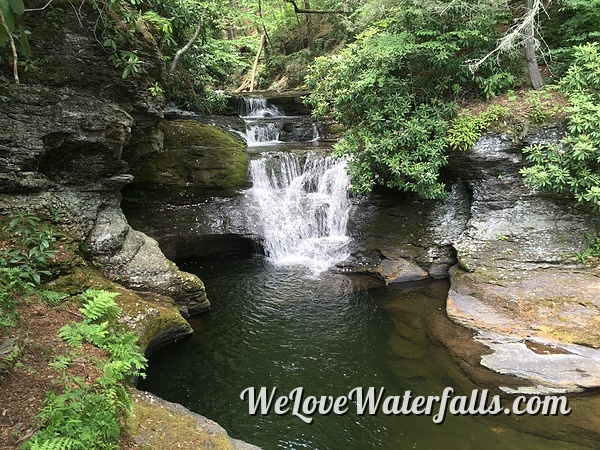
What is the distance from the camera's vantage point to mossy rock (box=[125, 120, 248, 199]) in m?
10.1

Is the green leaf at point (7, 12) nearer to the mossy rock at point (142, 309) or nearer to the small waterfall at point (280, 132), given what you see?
the mossy rock at point (142, 309)

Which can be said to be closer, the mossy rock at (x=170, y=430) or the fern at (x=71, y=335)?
the mossy rock at (x=170, y=430)

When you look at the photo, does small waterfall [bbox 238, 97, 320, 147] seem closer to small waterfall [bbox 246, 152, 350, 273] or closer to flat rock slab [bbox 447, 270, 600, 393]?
small waterfall [bbox 246, 152, 350, 273]

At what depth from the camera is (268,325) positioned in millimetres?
7625

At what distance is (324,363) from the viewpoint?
21.2 feet

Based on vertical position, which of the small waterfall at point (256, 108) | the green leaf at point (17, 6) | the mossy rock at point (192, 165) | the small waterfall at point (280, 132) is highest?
the small waterfall at point (256, 108)

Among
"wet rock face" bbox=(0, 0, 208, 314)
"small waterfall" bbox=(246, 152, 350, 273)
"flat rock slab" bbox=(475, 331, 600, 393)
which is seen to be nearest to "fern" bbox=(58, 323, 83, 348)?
"wet rock face" bbox=(0, 0, 208, 314)

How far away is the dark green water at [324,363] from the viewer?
498 centimetres

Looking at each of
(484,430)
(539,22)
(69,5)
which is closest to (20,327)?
(69,5)

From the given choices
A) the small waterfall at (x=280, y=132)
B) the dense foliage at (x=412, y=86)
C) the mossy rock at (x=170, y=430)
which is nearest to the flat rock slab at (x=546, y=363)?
the dense foliage at (x=412, y=86)

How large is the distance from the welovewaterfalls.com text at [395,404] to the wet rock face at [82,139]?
110 inches

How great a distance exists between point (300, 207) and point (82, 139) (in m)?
5.86

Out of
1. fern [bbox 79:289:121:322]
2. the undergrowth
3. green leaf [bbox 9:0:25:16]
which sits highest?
green leaf [bbox 9:0:25:16]

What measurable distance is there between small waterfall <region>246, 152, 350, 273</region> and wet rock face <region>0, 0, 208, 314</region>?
3.45m
